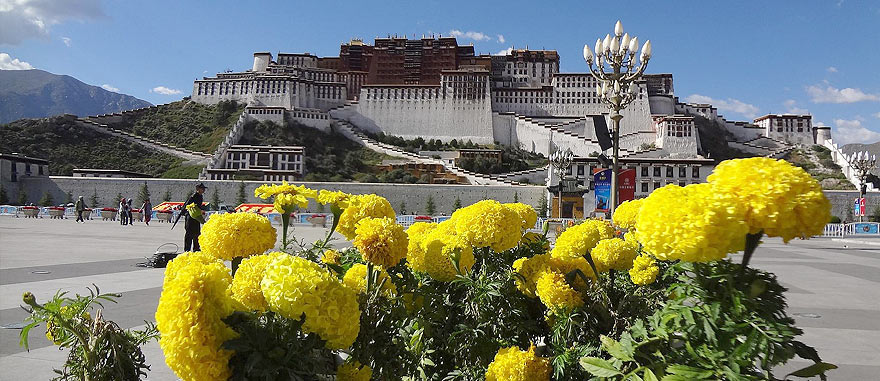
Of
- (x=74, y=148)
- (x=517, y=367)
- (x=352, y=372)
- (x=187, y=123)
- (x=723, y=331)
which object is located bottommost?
(x=517, y=367)

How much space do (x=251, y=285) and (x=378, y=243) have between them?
50 cm

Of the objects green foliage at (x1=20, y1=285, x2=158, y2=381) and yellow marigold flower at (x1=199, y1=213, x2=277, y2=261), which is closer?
green foliage at (x1=20, y1=285, x2=158, y2=381)

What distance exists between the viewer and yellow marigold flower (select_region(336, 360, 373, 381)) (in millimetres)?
1622

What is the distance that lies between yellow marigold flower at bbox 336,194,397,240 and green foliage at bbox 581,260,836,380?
3.84 feet

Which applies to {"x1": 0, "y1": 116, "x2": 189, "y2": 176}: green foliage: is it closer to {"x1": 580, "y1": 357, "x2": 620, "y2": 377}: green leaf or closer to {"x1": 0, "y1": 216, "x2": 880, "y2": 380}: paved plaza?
{"x1": 0, "y1": 216, "x2": 880, "y2": 380}: paved plaza

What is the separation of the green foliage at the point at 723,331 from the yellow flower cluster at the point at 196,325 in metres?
0.97

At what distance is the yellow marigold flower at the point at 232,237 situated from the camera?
186 cm

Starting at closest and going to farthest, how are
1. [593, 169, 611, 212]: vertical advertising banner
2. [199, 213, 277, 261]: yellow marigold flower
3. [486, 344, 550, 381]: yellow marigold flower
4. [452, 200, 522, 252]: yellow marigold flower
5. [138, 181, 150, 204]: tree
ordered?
[199, 213, 277, 261]: yellow marigold flower
[486, 344, 550, 381]: yellow marigold flower
[452, 200, 522, 252]: yellow marigold flower
[593, 169, 611, 212]: vertical advertising banner
[138, 181, 150, 204]: tree

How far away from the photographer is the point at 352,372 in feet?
5.42

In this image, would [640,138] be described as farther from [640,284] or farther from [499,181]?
[640,284]

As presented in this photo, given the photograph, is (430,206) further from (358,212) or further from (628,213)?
(358,212)

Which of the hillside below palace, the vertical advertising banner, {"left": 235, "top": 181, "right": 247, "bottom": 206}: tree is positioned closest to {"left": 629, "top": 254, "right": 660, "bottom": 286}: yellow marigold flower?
the vertical advertising banner

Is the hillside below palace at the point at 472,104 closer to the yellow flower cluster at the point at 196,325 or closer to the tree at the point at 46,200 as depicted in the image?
the tree at the point at 46,200

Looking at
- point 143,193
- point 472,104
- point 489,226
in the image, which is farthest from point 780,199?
point 472,104
